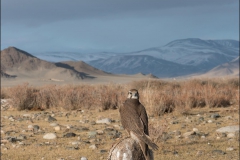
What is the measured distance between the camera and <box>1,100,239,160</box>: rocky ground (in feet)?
35.5

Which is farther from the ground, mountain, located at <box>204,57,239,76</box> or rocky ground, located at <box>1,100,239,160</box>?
mountain, located at <box>204,57,239,76</box>

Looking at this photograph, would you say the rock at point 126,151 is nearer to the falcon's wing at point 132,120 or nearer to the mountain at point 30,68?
the falcon's wing at point 132,120

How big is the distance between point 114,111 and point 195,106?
3845mm

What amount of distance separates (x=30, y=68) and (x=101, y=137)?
236 ft

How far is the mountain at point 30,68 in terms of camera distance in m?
79.4

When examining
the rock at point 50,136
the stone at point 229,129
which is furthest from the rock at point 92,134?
the stone at point 229,129

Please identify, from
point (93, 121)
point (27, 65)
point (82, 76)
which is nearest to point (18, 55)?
point (27, 65)

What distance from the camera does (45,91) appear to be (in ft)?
77.4

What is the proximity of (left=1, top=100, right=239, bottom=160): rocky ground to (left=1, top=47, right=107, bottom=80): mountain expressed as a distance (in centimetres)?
6109

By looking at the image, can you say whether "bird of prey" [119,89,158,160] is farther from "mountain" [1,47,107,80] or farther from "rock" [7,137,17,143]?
"mountain" [1,47,107,80]

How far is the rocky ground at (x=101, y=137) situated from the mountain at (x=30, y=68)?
6109 cm

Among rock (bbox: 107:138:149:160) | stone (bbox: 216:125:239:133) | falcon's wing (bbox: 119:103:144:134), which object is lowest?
stone (bbox: 216:125:239:133)

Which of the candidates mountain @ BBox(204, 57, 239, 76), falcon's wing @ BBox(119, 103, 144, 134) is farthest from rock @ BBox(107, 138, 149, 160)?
mountain @ BBox(204, 57, 239, 76)

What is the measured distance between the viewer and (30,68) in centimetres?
8325
